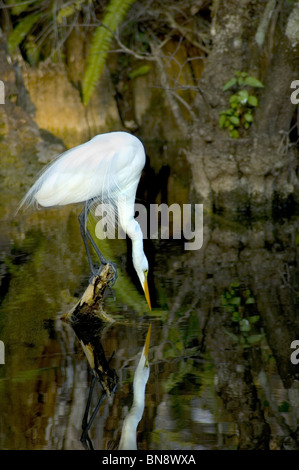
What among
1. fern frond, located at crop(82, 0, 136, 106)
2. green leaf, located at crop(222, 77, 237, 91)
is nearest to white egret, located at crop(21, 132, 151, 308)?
green leaf, located at crop(222, 77, 237, 91)

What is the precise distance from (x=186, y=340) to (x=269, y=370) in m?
0.67

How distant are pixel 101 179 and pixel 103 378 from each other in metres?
1.87

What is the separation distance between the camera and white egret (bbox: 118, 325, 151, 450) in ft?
10.3

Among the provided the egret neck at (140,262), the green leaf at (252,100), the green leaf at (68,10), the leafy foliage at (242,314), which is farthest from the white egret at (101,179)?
the green leaf at (68,10)

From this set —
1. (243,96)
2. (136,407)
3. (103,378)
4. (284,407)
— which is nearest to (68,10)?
(243,96)

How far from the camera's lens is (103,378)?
151 inches

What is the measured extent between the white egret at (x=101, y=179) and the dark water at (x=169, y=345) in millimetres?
578

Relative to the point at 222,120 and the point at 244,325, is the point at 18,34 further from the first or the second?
the point at 244,325

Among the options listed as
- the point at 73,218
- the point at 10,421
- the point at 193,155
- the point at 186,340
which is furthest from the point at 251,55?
the point at 10,421

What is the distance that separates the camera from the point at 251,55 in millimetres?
7996

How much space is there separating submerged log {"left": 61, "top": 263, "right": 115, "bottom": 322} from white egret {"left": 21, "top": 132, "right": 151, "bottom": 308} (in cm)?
30

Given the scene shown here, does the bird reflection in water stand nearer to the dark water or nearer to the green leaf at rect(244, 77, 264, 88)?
the dark water
